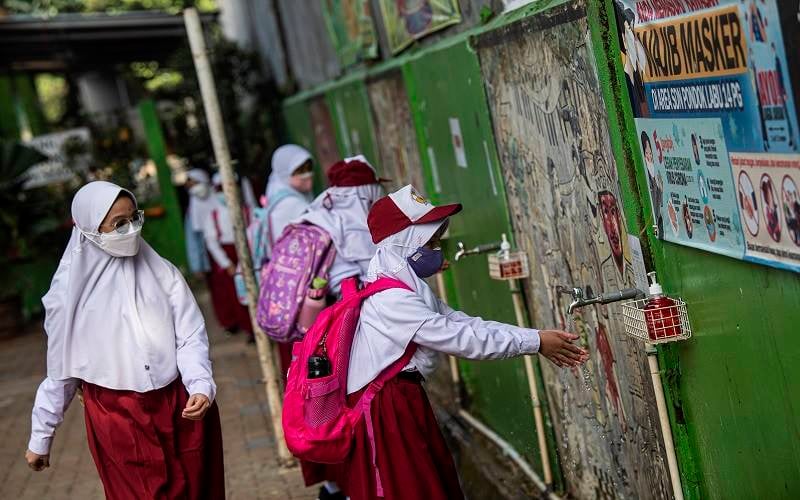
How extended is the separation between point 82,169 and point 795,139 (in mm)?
15850

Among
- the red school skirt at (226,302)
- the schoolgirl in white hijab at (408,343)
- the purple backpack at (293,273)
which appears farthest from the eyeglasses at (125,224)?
the red school skirt at (226,302)

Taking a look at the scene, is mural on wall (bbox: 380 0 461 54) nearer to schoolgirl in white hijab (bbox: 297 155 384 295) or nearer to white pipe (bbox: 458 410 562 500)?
schoolgirl in white hijab (bbox: 297 155 384 295)

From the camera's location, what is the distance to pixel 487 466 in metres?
7.04

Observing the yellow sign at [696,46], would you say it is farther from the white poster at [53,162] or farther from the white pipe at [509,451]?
the white poster at [53,162]

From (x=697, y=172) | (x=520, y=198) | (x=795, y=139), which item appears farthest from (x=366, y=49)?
(x=795, y=139)

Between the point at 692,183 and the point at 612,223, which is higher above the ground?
the point at 692,183

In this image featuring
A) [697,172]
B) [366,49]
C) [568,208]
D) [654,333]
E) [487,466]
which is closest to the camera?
[697,172]

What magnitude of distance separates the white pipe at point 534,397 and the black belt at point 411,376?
1.18 metres

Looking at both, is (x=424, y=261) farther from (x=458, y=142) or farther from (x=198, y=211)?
(x=198, y=211)

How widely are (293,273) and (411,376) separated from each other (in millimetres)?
1840

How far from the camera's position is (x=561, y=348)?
4.33 metres

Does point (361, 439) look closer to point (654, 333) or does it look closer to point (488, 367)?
point (654, 333)

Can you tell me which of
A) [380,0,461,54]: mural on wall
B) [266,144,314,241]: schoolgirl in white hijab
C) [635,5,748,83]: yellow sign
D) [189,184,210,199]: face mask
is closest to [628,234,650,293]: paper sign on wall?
[635,5,748,83]: yellow sign

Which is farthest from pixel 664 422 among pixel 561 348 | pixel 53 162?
pixel 53 162
